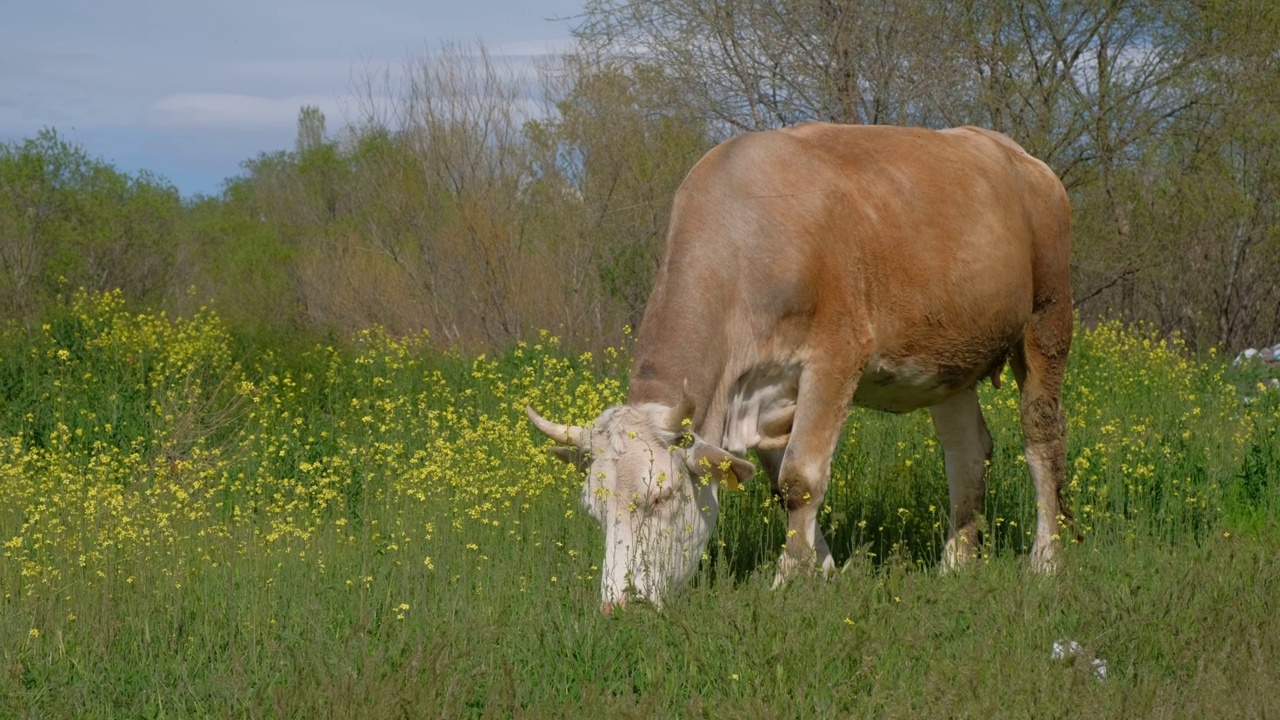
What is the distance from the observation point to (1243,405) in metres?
10.4

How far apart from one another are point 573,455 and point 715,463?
606 millimetres

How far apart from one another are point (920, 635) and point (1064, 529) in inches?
95.0

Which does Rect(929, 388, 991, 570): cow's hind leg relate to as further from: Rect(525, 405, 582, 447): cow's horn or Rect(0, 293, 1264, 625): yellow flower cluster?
Rect(525, 405, 582, 447): cow's horn

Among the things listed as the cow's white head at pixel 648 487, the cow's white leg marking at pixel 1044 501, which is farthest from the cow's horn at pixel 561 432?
the cow's white leg marking at pixel 1044 501

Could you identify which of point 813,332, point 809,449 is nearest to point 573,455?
point 809,449

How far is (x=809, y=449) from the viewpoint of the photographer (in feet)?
19.5

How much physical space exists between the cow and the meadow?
0.30m

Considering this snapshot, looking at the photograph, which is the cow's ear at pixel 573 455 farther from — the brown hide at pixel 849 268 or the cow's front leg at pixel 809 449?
the cow's front leg at pixel 809 449

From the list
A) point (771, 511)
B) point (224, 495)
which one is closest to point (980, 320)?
point (771, 511)

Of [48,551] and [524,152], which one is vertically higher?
[524,152]

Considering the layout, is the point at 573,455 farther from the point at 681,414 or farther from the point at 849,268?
the point at 849,268

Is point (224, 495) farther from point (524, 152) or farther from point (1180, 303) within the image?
point (1180, 303)

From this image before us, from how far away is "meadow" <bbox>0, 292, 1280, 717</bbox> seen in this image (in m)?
4.29

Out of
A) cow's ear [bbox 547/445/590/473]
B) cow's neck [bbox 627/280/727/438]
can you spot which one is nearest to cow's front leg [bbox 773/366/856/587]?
cow's neck [bbox 627/280/727/438]
